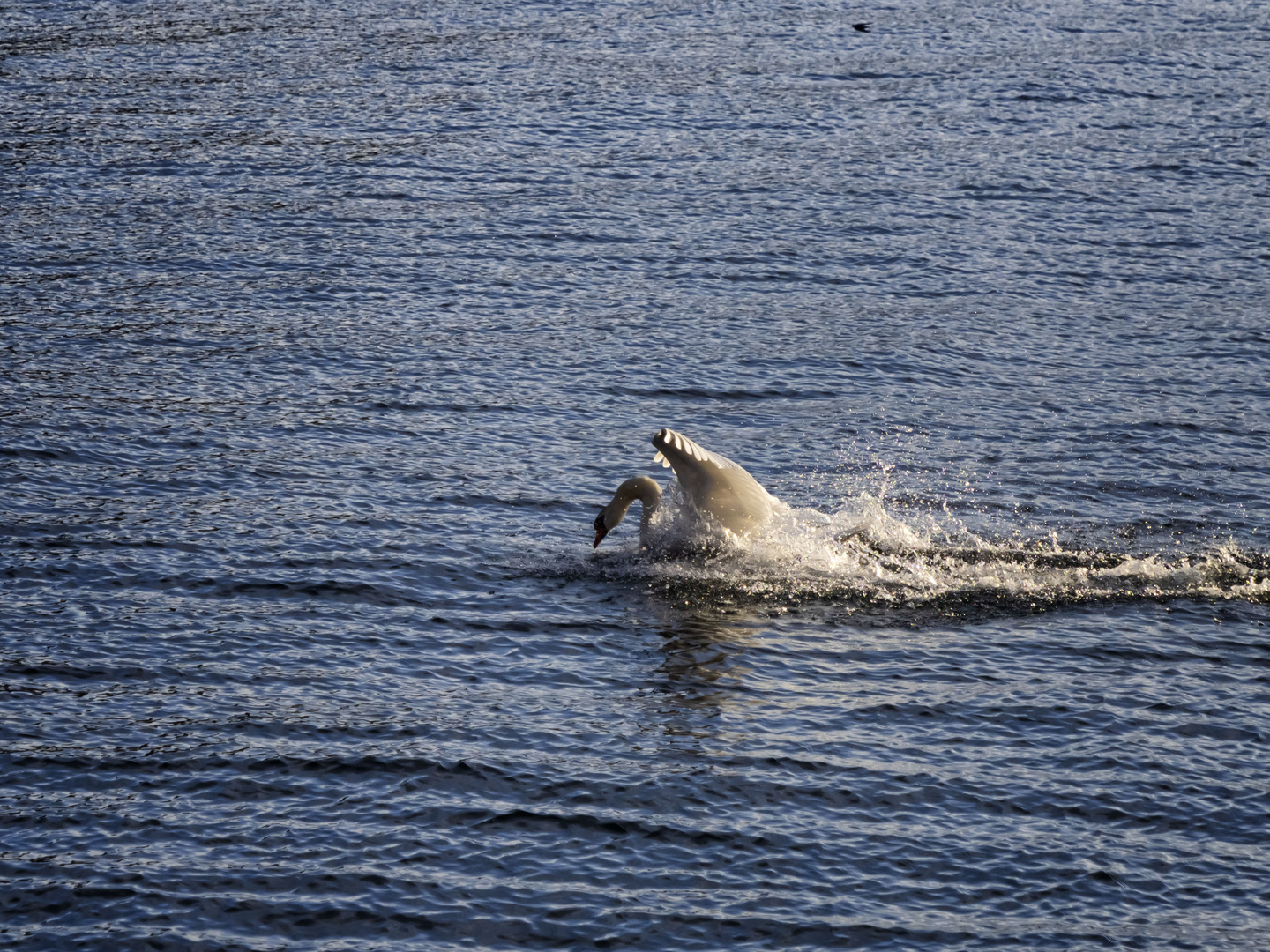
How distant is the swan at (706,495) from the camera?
18500 millimetres

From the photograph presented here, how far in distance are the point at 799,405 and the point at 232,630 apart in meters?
9.34

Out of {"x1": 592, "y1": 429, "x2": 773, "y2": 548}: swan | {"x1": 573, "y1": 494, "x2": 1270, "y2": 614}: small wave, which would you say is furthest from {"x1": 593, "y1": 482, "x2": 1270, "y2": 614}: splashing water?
{"x1": 592, "y1": 429, "x2": 773, "y2": 548}: swan

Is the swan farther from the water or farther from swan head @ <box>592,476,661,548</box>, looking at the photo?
the water

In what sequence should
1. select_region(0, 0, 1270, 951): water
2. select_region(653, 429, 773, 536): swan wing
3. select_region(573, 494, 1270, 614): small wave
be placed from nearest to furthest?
select_region(0, 0, 1270, 951): water → select_region(573, 494, 1270, 614): small wave → select_region(653, 429, 773, 536): swan wing

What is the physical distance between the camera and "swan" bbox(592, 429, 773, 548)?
728 inches

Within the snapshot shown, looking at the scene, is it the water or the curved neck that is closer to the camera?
the water

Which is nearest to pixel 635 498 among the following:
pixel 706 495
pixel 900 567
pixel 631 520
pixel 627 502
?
pixel 627 502

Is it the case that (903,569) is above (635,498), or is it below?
below

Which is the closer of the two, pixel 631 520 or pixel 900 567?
pixel 900 567

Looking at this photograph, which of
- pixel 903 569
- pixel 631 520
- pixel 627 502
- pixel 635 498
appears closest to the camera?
pixel 903 569

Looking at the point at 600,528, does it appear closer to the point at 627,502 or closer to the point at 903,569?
the point at 627,502

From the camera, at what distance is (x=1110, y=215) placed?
1200 inches

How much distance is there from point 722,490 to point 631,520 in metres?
1.92

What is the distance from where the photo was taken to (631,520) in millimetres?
20109
